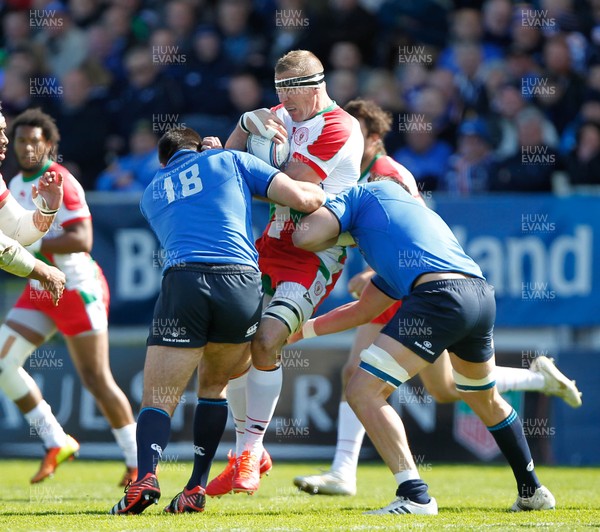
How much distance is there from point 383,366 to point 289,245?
1.38m

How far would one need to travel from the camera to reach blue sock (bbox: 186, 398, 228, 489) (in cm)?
669

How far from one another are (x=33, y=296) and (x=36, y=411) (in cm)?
95

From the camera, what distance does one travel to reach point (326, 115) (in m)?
7.32

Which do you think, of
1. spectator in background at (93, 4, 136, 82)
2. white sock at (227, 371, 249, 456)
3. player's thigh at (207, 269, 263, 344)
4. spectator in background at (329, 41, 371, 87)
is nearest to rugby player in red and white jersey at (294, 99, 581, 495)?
white sock at (227, 371, 249, 456)

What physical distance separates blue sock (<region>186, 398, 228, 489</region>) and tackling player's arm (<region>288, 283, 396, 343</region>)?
2.75 ft

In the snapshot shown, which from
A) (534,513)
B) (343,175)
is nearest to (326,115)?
(343,175)

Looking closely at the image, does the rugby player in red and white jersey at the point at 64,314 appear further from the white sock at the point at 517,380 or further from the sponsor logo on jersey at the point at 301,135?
the white sock at the point at 517,380

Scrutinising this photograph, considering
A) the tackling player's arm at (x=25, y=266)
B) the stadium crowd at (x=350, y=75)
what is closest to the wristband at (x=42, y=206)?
the tackling player's arm at (x=25, y=266)

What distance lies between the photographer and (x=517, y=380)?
810cm

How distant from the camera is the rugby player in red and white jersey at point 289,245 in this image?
6.99 m

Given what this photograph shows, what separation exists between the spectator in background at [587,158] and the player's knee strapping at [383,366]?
6.90 metres

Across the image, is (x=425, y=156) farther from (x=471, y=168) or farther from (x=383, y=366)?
(x=383, y=366)

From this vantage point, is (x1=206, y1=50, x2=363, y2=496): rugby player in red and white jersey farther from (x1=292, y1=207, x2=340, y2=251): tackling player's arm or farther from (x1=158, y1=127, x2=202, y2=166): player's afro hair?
(x1=158, y1=127, x2=202, y2=166): player's afro hair

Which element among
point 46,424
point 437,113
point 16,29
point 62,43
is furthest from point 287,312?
point 16,29
